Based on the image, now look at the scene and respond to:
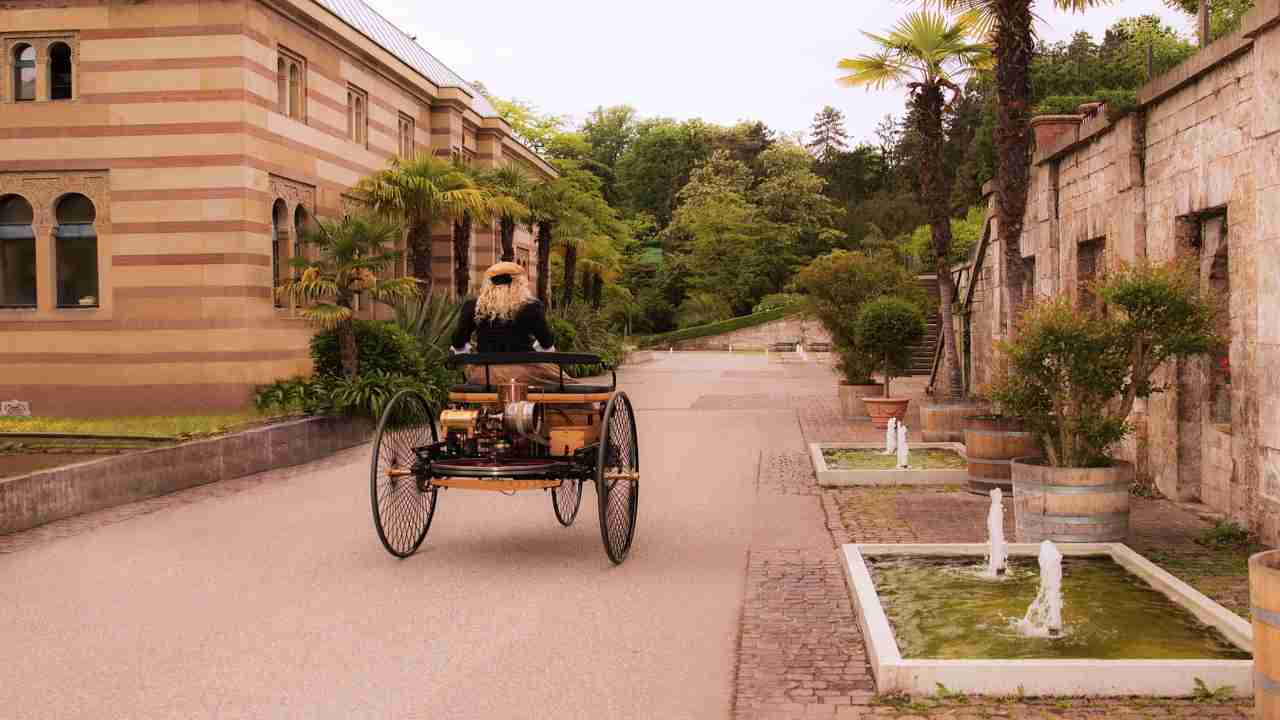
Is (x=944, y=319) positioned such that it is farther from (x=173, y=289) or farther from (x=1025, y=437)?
(x=173, y=289)

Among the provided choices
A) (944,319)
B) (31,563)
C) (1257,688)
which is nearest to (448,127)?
(944,319)

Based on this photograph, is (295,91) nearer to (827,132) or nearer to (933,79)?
(933,79)

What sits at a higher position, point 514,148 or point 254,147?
point 514,148

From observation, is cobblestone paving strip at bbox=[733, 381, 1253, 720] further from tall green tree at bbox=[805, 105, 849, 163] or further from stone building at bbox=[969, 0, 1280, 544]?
tall green tree at bbox=[805, 105, 849, 163]

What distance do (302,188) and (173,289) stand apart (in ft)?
11.9

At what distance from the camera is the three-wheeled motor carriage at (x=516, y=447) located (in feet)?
29.2

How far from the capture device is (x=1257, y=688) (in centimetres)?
455

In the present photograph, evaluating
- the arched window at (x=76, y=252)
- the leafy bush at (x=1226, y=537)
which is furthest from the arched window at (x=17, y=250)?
the leafy bush at (x=1226, y=537)

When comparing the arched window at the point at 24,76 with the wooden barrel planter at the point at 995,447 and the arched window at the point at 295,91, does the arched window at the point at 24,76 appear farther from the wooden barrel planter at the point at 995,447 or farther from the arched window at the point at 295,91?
the wooden barrel planter at the point at 995,447

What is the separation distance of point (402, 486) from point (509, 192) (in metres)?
24.8

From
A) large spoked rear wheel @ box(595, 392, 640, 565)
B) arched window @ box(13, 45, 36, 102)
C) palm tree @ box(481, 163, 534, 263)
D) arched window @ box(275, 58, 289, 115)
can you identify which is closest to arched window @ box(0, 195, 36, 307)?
arched window @ box(13, 45, 36, 102)

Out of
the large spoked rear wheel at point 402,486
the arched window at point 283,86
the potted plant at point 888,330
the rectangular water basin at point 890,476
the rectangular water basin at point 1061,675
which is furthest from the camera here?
the arched window at point 283,86

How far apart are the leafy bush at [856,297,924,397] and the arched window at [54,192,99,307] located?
13731mm

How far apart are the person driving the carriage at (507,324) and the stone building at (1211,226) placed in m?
5.49
